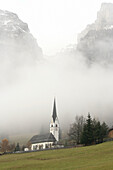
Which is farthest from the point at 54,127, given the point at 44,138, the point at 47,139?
the point at 47,139

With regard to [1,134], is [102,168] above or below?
below

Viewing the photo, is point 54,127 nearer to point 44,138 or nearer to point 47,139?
point 44,138

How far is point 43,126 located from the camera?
178 meters

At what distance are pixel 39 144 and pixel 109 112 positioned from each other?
90870 mm

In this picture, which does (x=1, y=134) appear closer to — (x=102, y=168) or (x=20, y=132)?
(x=20, y=132)

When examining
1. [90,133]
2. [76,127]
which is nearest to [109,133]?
[76,127]

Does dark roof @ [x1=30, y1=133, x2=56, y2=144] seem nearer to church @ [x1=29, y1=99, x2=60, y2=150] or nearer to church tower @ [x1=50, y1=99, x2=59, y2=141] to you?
church @ [x1=29, y1=99, x2=60, y2=150]

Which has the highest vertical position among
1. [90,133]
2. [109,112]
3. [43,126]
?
[109,112]

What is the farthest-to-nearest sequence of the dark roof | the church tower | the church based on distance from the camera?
the church tower
the dark roof
the church

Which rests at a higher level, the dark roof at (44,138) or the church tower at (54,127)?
the church tower at (54,127)

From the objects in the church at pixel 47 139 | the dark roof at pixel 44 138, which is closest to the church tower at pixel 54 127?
the church at pixel 47 139

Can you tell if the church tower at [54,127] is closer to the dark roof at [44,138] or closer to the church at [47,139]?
the church at [47,139]

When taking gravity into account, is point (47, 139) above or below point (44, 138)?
below

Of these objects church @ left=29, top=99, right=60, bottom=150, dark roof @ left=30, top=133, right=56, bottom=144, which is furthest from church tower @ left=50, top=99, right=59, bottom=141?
dark roof @ left=30, top=133, right=56, bottom=144
